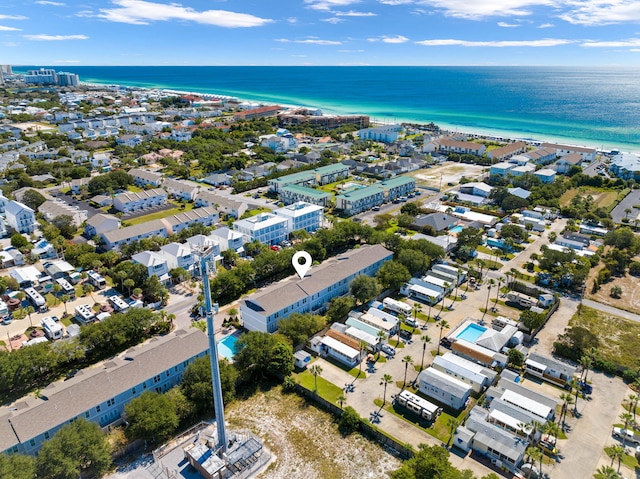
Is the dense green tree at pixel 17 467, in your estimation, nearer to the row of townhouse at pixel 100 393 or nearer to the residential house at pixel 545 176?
the row of townhouse at pixel 100 393

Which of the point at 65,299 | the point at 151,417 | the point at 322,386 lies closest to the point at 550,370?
the point at 322,386

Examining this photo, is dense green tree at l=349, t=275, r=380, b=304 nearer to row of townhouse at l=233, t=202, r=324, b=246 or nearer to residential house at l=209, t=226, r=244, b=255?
row of townhouse at l=233, t=202, r=324, b=246

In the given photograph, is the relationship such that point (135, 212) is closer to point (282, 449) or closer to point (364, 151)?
point (282, 449)

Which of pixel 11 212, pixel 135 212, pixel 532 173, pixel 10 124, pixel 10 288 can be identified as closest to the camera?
pixel 10 288

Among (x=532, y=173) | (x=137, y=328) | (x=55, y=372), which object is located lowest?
(x=55, y=372)

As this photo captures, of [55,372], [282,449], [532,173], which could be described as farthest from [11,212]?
[532,173]

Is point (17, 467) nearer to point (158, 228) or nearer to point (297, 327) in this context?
point (297, 327)
